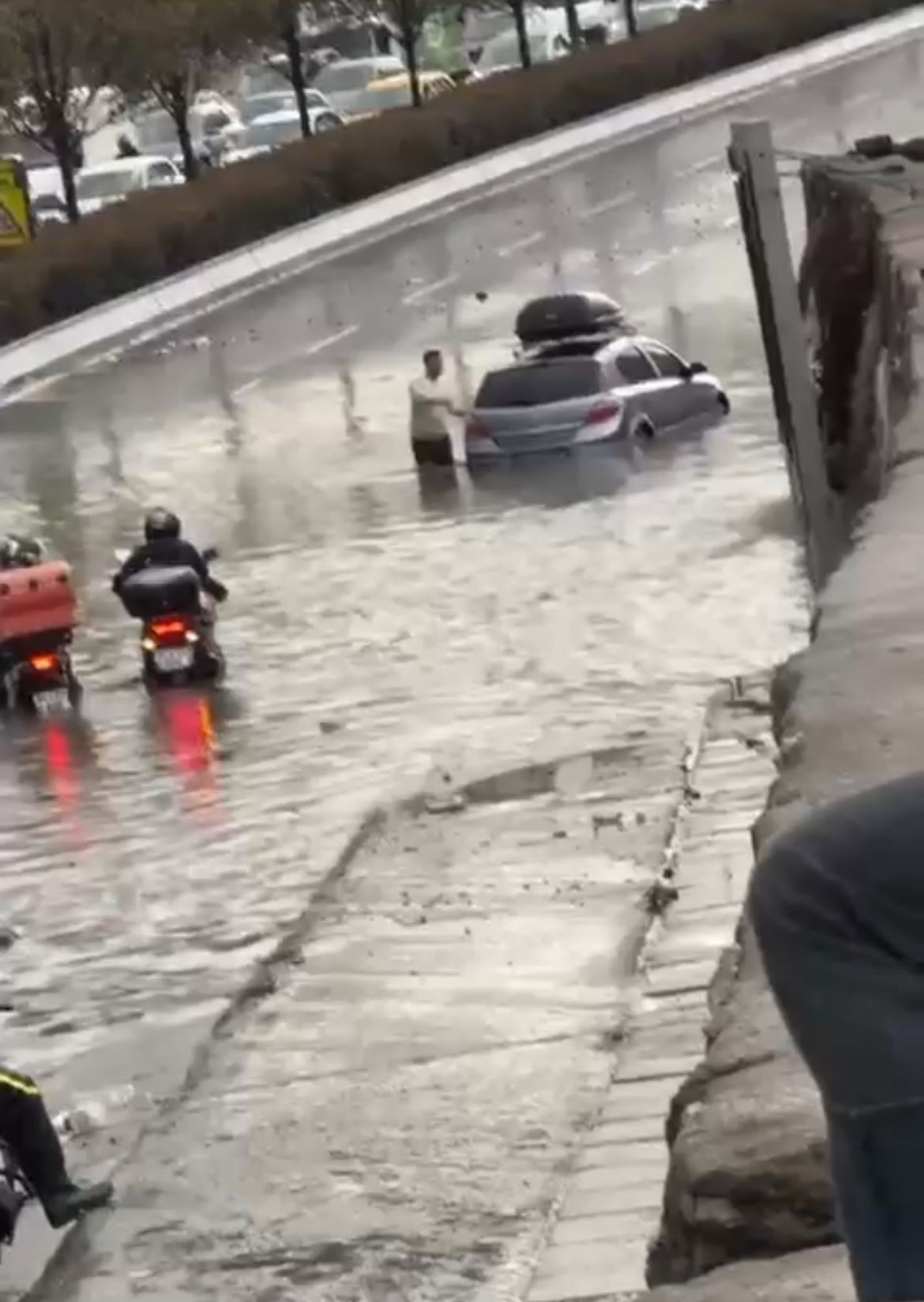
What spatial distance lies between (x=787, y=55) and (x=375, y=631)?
146 feet

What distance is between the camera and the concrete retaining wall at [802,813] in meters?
5.11

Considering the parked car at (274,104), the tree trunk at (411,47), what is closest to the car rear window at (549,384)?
the tree trunk at (411,47)

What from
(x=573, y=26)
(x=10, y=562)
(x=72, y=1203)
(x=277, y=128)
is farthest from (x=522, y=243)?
(x=72, y=1203)

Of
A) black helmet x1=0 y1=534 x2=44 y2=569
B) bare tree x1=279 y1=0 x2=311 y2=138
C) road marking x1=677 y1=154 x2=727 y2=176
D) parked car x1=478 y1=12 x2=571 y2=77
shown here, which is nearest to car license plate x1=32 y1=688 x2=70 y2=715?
black helmet x1=0 y1=534 x2=44 y2=569

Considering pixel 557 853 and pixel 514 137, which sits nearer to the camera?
pixel 557 853

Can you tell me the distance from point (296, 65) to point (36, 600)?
122 ft

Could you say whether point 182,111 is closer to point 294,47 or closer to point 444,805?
point 294,47

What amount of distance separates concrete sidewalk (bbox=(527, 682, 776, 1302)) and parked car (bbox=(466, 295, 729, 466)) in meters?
13.0

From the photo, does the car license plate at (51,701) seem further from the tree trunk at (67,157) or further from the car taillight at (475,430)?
the tree trunk at (67,157)

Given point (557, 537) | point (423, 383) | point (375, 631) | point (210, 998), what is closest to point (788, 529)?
point (557, 537)

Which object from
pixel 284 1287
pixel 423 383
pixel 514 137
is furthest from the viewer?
pixel 514 137

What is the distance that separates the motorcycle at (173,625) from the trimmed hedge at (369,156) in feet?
68.4

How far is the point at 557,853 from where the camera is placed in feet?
46.8

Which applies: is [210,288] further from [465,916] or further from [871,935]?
[871,935]
